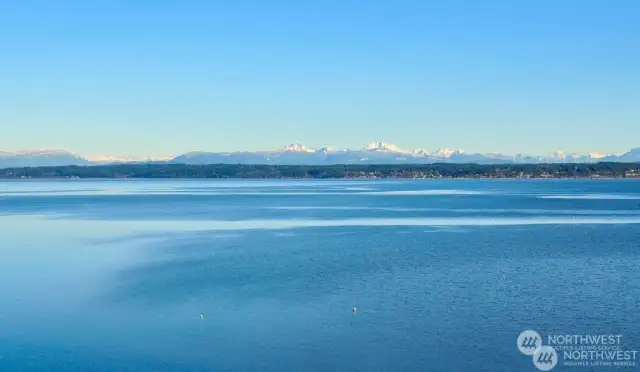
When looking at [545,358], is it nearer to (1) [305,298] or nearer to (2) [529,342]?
(2) [529,342]

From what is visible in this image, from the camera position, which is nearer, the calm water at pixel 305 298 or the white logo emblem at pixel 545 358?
the white logo emblem at pixel 545 358

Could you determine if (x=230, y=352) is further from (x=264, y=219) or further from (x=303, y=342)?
(x=264, y=219)

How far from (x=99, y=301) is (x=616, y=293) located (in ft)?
47.2

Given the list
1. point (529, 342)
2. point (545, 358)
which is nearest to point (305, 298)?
point (529, 342)

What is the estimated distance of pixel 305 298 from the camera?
62.5 ft

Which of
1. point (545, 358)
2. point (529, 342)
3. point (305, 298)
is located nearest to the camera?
point (545, 358)

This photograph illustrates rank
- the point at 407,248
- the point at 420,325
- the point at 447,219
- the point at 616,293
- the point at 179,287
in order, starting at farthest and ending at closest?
1. the point at 447,219
2. the point at 407,248
3. the point at 179,287
4. the point at 616,293
5. the point at 420,325

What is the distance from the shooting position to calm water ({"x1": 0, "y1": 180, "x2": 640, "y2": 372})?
46.2ft

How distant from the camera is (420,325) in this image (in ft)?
52.5

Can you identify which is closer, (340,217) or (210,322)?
(210,322)

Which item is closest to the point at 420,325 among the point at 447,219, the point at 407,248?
the point at 407,248

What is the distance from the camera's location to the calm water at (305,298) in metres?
14.1

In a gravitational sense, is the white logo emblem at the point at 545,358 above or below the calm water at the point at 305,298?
below

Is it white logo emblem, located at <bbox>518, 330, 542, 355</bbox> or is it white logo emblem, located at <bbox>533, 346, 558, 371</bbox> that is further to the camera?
white logo emblem, located at <bbox>518, 330, 542, 355</bbox>
